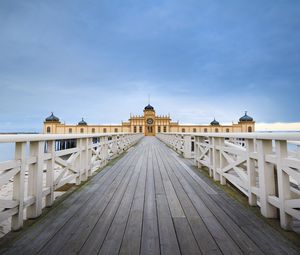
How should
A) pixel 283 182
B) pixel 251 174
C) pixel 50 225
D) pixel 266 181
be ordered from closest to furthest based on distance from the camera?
1. pixel 283 182
2. pixel 50 225
3. pixel 266 181
4. pixel 251 174

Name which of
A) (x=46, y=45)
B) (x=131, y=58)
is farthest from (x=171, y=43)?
(x=46, y=45)

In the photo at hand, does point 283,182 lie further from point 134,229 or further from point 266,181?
point 134,229

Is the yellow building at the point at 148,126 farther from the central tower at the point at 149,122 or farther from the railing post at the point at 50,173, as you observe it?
the railing post at the point at 50,173

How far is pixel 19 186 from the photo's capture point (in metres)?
1.95

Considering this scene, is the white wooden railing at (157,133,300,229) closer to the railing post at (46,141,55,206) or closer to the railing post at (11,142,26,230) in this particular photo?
the railing post at (11,142,26,230)

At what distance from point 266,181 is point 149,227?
169 centimetres

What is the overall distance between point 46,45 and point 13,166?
28.1m

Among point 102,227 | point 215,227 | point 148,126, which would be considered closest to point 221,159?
point 215,227

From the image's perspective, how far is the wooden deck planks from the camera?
1.57 metres

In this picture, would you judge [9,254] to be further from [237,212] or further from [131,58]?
[131,58]

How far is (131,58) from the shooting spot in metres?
42.8

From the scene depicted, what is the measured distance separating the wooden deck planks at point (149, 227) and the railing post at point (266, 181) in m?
0.23

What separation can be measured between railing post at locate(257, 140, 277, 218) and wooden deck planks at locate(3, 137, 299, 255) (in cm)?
23

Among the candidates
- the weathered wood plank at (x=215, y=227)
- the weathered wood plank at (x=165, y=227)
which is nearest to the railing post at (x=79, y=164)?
the weathered wood plank at (x=165, y=227)
